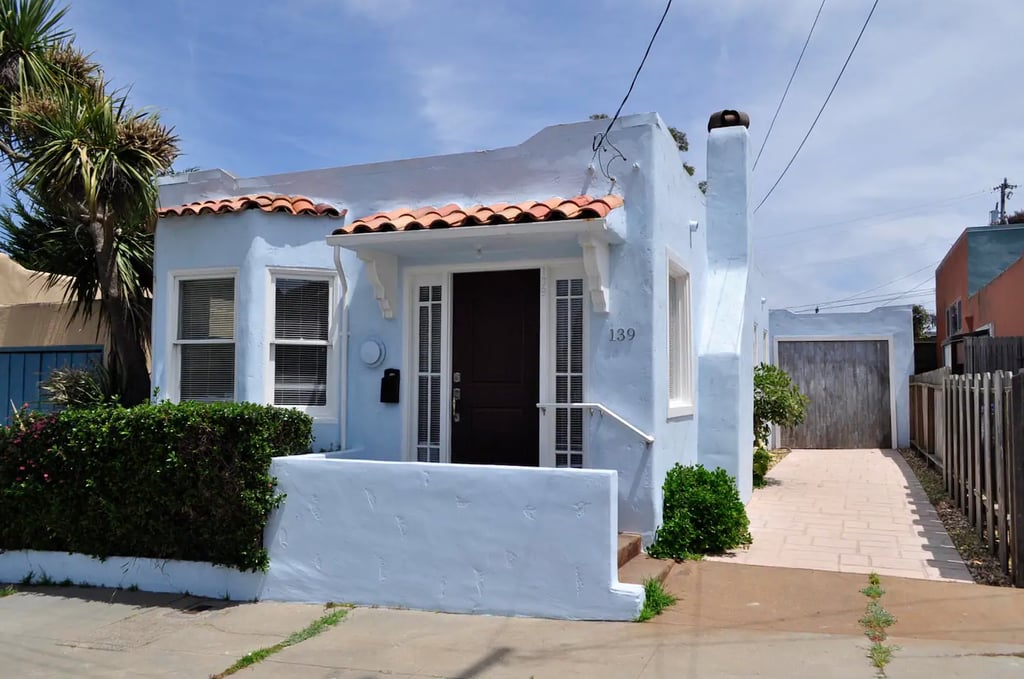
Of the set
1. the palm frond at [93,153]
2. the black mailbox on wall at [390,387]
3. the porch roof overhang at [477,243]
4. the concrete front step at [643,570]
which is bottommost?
the concrete front step at [643,570]

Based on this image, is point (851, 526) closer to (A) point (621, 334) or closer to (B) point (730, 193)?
(A) point (621, 334)

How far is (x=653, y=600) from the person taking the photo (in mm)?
5883

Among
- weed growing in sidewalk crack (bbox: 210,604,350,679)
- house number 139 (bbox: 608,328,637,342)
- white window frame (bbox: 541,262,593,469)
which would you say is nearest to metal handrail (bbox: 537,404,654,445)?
white window frame (bbox: 541,262,593,469)

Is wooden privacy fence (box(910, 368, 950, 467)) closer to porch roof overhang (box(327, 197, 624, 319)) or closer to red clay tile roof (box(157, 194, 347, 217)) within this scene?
porch roof overhang (box(327, 197, 624, 319))

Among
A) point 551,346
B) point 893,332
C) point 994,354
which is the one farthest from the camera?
point 893,332

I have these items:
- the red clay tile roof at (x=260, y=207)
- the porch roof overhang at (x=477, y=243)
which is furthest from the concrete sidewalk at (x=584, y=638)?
the red clay tile roof at (x=260, y=207)

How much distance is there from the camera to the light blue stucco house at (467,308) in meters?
7.18

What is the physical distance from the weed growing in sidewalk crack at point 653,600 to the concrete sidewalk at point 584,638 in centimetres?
8

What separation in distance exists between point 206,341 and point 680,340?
474 centimetres

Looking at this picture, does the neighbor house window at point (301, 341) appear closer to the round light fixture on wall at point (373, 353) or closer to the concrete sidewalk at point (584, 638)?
the round light fixture on wall at point (373, 353)

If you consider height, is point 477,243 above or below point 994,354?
above

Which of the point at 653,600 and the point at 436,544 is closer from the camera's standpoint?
the point at 653,600

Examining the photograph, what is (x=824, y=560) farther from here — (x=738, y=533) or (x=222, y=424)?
(x=222, y=424)

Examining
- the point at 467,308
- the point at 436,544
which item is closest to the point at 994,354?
the point at 467,308
